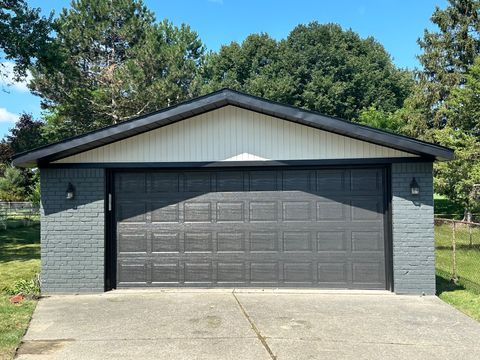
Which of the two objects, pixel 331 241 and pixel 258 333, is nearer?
pixel 258 333

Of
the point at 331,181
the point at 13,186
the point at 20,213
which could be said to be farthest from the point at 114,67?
the point at 331,181

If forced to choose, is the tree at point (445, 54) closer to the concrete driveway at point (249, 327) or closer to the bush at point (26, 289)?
the concrete driveway at point (249, 327)

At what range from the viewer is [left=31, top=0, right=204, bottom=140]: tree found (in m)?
27.8

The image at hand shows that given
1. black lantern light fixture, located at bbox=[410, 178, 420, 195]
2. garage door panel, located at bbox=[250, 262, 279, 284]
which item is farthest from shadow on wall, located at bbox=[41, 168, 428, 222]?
garage door panel, located at bbox=[250, 262, 279, 284]

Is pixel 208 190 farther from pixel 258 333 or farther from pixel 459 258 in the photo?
pixel 459 258

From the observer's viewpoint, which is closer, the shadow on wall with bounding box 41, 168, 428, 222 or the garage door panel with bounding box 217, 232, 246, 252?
the shadow on wall with bounding box 41, 168, 428, 222

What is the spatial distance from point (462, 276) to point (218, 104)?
689 centimetres

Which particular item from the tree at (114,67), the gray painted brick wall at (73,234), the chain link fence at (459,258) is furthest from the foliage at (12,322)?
the tree at (114,67)

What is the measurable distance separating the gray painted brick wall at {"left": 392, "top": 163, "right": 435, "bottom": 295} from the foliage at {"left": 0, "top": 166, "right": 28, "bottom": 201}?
37766 millimetres

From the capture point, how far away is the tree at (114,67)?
27.8 meters

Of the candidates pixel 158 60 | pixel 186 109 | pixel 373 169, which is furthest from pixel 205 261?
pixel 158 60

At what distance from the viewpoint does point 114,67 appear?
1185 inches

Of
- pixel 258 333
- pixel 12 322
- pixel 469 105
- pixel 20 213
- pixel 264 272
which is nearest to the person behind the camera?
pixel 258 333

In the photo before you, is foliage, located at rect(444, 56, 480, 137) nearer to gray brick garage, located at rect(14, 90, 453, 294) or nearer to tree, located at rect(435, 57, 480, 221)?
tree, located at rect(435, 57, 480, 221)
